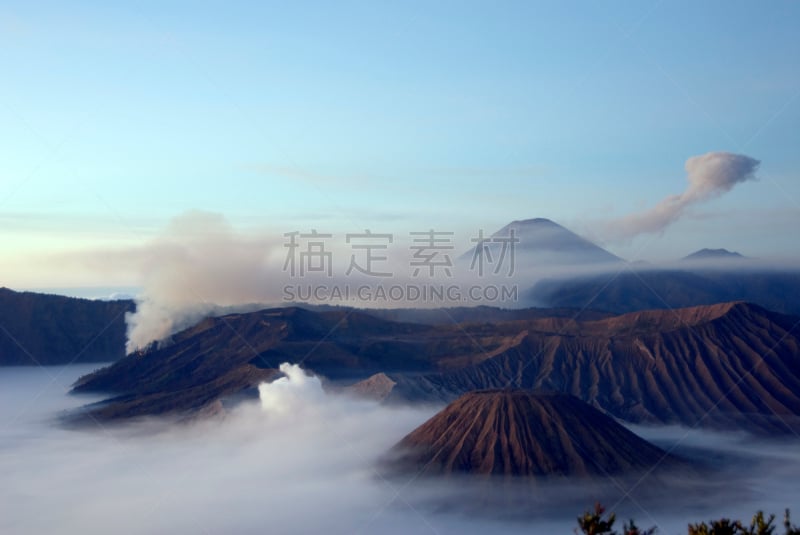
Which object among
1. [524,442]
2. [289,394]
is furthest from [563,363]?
[524,442]

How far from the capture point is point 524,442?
83.1m

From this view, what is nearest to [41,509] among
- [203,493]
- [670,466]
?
[203,493]

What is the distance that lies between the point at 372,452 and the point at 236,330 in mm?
74644

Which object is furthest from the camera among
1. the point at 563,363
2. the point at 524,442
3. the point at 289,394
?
the point at 563,363

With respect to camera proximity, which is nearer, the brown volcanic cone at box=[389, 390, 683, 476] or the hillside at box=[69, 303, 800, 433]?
the brown volcanic cone at box=[389, 390, 683, 476]

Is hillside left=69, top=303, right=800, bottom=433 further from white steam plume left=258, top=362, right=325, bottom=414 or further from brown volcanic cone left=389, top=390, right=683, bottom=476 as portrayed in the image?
brown volcanic cone left=389, top=390, right=683, bottom=476

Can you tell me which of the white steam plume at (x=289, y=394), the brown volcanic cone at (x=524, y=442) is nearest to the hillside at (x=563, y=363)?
the white steam plume at (x=289, y=394)

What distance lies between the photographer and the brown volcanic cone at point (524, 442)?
82.2 m

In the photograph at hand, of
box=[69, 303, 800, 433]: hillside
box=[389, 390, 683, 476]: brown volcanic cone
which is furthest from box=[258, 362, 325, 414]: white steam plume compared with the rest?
box=[389, 390, 683, 476]: brown volcanic cone

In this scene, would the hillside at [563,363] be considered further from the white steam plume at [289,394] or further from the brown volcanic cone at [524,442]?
the brown volcanic cone at [524,442]

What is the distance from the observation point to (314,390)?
11875cm

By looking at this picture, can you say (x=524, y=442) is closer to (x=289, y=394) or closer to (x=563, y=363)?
(x=289, y=394)

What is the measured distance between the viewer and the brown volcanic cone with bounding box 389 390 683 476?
8225 cm

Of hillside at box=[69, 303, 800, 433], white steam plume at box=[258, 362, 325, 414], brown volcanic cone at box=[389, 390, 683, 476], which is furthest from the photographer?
hillside at box=[69, 303, 800, 433]
